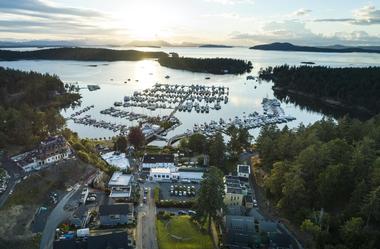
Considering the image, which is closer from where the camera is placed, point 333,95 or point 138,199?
point 138,199

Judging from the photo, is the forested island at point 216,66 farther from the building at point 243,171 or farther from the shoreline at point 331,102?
the building at point 243,171

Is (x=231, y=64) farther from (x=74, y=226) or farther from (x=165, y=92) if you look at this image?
(x=74, y=226)

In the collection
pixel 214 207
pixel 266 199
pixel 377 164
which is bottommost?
pixel 266 199

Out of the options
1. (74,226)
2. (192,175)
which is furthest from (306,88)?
(74,226)

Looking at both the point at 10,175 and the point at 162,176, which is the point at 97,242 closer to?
the point at 162,176

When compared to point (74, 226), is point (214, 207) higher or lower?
higher

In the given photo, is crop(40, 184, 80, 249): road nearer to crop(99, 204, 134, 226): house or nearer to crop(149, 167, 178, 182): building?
crop(99, 204, 134, 226): house
